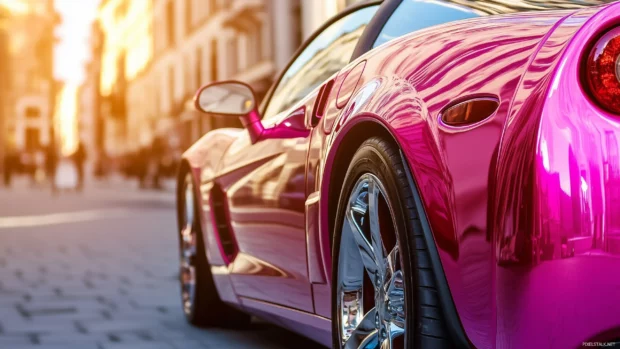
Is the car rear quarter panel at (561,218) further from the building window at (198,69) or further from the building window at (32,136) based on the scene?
the building window at (32,136)

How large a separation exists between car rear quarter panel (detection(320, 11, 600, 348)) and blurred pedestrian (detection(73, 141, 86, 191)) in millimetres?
31338

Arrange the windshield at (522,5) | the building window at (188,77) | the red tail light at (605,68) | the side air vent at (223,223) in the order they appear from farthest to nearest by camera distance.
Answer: the building window at (188,77), the side air vent at (223,223), the windshield at (522,5), the red tail light at (605,68)

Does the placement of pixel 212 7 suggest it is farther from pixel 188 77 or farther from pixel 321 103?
pixel 321 103

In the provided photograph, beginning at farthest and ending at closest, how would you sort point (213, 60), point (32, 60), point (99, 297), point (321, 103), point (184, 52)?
point (32, 60)
point (184, 52)
point (213, 60)
point (99, 297)
point (321, 103)

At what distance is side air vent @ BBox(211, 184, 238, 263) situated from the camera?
4355 millimetres

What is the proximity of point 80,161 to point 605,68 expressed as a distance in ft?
106

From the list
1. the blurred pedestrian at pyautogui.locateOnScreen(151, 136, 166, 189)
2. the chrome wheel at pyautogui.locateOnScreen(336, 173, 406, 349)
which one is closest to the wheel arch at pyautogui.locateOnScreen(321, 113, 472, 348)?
the chrome wheel at pyautogui.locateOnScreen(336, 173, 406, 349)

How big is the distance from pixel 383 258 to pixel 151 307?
3.16 m

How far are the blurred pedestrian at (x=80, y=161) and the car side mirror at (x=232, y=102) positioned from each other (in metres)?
29.6

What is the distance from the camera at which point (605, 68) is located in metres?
2.19

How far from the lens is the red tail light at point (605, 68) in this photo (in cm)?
218

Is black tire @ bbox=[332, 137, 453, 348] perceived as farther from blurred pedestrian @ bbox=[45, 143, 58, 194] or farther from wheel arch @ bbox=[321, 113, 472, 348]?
blurred pedestrian @ bbox=[45, 143, 58, 194]

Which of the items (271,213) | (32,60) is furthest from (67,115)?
(271,213)

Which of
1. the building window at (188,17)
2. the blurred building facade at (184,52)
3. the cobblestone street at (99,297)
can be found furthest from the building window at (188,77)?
the cobblestone street at (99,297)
